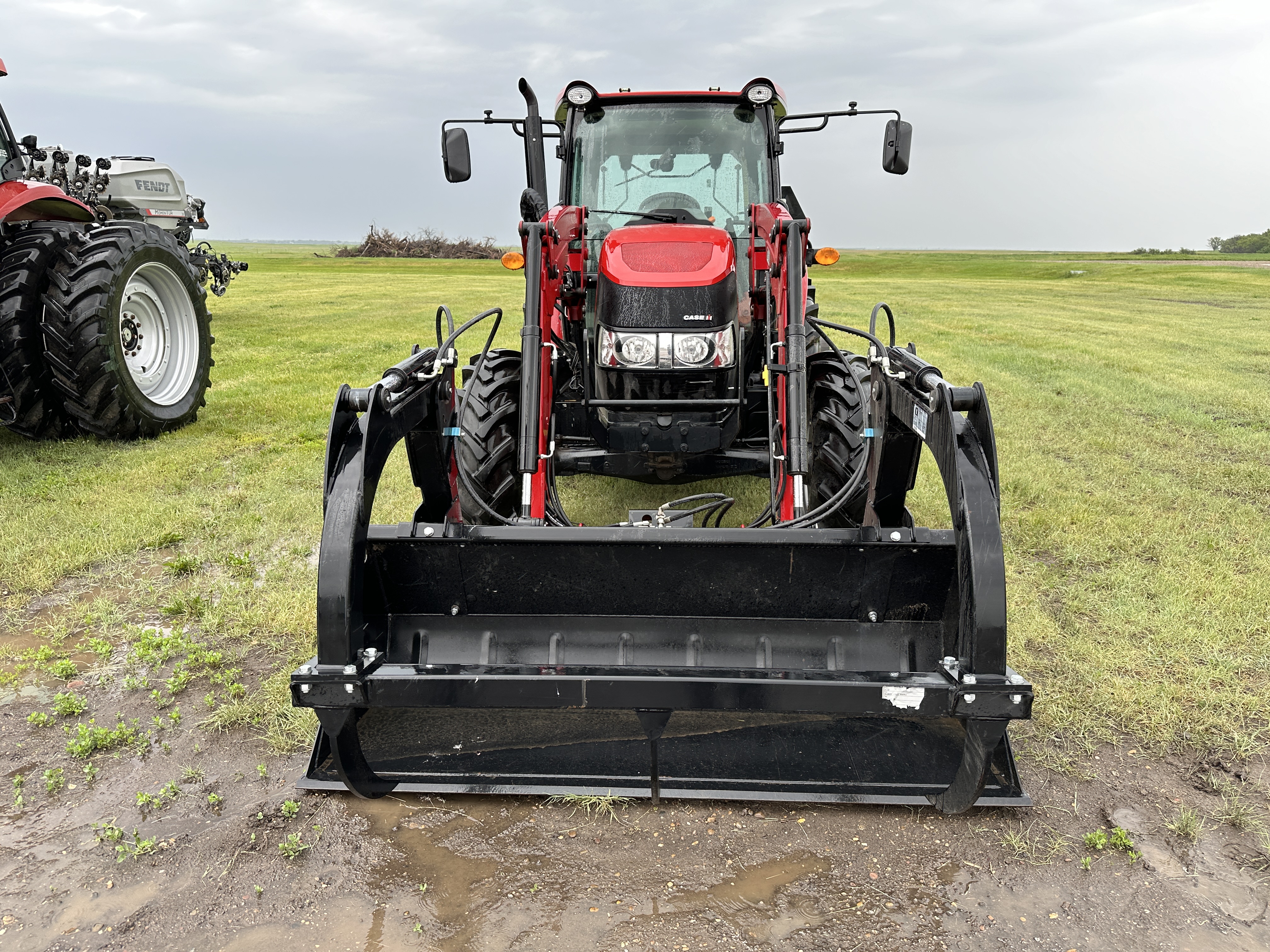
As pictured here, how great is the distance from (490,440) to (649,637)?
5.49 feet

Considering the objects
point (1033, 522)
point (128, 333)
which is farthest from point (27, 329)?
point (1033, 522)

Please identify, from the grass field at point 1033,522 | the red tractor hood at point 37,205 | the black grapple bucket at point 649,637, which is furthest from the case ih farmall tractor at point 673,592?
the red tractor hood at point 37,205

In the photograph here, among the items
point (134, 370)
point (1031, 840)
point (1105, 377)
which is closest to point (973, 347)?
point (1105, 377)

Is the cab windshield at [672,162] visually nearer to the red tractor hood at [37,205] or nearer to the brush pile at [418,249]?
the red tractor hood at [37,205]

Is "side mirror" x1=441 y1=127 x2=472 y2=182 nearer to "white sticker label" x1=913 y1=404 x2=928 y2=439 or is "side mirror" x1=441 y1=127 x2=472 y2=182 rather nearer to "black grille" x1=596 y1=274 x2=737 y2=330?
"black grille" x1=596 y1=274 x2=737 y2=330

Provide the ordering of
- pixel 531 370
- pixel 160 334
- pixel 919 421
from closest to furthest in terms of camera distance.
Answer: pixel 919 421
pixel 531 370
pixel 160 334

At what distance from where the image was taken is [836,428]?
396 centimetres

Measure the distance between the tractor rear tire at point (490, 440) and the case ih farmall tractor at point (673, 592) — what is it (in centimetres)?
2

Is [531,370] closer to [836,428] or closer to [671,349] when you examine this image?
[671,349]

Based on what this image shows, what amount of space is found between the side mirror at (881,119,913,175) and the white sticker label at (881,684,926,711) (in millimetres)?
3252

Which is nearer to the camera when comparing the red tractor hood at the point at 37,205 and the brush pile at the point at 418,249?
the red tractor hood at the point at 37,205

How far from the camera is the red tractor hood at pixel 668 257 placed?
12.4 feet

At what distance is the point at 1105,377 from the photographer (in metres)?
10.2

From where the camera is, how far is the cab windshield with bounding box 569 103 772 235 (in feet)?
15.5
